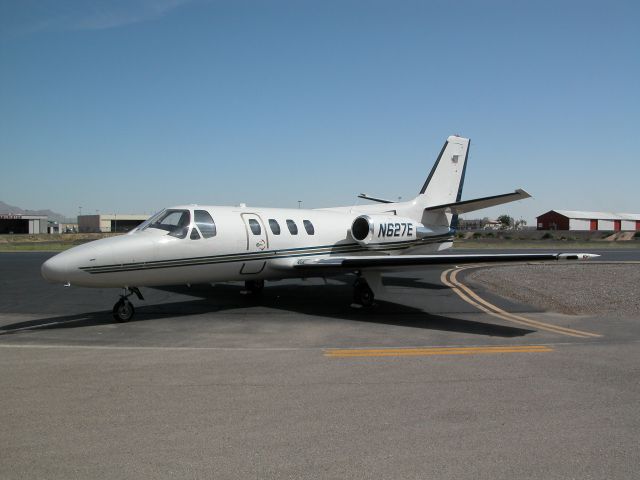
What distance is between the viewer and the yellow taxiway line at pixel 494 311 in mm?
9781

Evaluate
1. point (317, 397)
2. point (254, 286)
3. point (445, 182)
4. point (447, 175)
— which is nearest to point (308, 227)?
point (254, 286)

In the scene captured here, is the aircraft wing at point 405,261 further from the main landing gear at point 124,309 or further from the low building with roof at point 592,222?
the low building with roof at point 592,222

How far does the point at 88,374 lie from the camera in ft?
21.8

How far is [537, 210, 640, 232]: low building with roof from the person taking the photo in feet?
294

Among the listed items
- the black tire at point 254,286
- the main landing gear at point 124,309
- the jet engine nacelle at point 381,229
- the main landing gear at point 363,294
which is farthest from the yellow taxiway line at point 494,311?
the main landing gear at point 124,309

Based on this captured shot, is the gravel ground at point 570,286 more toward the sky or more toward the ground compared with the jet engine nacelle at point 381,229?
more toward the ground

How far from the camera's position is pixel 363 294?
12828 mm

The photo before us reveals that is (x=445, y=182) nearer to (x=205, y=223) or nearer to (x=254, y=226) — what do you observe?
(x=254, y=226)

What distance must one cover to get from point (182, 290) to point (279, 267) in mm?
4174

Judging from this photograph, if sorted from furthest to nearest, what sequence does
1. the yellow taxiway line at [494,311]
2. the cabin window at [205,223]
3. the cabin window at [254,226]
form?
the cabin window at [254,226]
the cabin window at [205,223]
the yellow taxiway line at [494,311]

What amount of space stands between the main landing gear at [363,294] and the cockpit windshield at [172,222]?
4.35 metres

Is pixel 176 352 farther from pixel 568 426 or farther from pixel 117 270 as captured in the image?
pixel 568 426

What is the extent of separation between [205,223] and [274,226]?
6.67 feet

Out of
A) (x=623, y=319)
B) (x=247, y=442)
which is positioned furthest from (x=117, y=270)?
(x=623, y=319)
